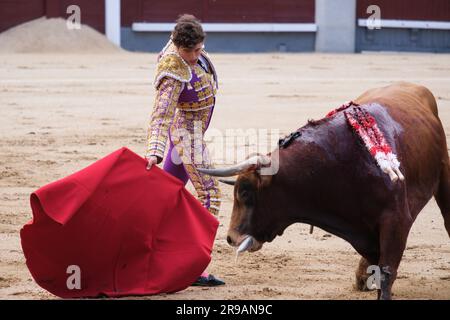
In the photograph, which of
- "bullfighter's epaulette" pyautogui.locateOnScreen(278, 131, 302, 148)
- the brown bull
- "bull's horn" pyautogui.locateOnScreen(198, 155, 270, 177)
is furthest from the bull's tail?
"bull's horn" pyautogui.locateOnScreen(198, 155, 270, 177)

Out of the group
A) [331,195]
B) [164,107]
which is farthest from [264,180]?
[164,107]

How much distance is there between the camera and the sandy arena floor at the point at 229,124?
3805mm

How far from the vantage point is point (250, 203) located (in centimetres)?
326

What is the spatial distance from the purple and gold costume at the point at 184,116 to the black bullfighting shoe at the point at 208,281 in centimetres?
24

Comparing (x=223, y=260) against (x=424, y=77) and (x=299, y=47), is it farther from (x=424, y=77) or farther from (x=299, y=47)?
(x=299, y=47)

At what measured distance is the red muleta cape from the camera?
10.9ft

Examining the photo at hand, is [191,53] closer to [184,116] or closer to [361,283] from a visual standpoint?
[184,116]

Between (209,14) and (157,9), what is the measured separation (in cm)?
81

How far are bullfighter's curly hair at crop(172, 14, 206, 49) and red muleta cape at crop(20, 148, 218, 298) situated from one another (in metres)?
0.43

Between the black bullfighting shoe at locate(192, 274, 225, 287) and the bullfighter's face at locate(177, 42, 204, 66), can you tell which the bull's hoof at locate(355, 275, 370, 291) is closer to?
the black bullfighting shoe at locate(192, 274, 225, 287)

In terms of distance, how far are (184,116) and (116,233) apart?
56 centimetres

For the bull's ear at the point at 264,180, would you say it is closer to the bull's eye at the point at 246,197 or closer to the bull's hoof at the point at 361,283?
the bull's eye at the point at 246,197

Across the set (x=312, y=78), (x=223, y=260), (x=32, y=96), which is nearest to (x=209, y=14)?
(x=312, y=78)

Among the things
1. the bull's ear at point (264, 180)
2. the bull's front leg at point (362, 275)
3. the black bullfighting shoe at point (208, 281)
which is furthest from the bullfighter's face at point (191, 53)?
the bull's front leg at point (362, 275)
